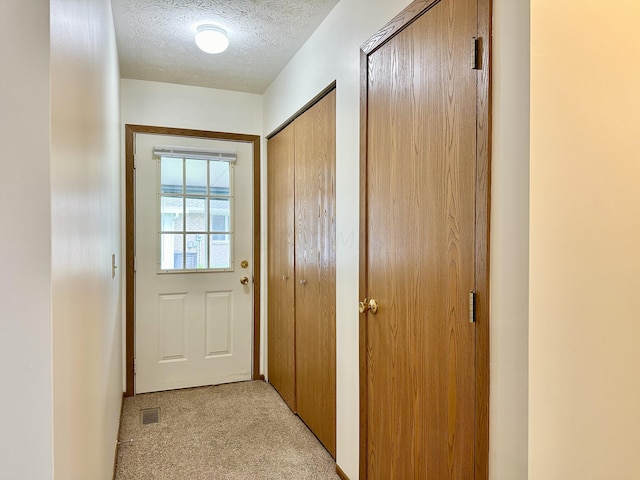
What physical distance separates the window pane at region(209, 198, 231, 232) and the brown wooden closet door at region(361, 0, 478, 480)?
1.94 meters

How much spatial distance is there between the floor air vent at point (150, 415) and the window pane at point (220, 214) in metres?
1.45

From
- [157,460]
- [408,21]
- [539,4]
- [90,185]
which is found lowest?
[157,460]

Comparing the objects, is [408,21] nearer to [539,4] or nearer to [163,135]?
[539,4]

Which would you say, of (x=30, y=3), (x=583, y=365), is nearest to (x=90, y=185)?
(x=30, y=3)

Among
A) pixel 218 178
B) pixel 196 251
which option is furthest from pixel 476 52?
pixel 196 251

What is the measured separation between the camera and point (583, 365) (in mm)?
1010

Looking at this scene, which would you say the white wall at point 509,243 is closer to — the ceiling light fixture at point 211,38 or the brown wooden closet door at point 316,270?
the brown wooden closet door at point 316,270

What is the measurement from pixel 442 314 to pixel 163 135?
2800mm

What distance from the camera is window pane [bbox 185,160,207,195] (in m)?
3.36

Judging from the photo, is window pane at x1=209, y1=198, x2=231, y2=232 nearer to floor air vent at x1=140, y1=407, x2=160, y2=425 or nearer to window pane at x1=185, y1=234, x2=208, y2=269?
window pane at x1=185, y1=234, x2=208, y2=269

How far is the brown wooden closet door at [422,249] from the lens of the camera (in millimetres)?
1239

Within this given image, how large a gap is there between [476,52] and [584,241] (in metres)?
0.61

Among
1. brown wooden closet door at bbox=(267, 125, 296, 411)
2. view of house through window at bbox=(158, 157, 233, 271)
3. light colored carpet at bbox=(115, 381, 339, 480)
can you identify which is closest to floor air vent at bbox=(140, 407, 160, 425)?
light colored carpet at bbox=(115, 381, 339, 480)

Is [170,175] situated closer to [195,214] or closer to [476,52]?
[195,214]
